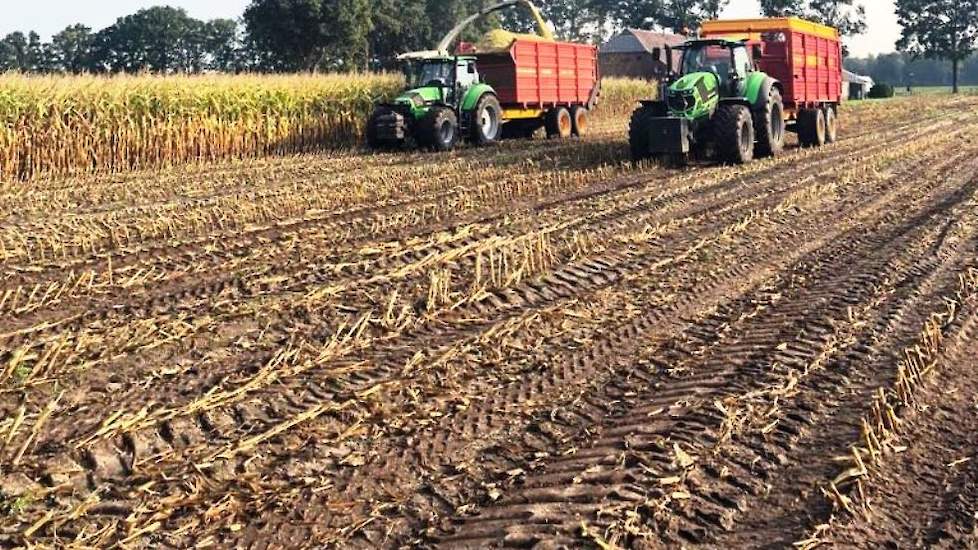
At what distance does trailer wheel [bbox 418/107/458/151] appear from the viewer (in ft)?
60.1

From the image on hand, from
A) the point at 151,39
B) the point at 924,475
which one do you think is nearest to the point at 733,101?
the point at 924,475

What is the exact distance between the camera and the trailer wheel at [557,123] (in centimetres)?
2303

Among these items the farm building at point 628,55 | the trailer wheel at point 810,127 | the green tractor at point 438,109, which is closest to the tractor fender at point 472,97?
the green tractor at point 438,109

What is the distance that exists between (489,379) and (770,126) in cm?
1202

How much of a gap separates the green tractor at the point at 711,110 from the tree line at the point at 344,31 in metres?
9.54

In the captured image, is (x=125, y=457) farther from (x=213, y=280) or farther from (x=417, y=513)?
(x=213, y=280)

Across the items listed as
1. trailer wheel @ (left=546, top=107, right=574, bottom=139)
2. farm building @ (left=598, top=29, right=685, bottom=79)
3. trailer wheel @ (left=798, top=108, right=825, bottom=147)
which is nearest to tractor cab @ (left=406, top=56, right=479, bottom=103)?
trailer wheel @ (left=546, top=107, right=574, bottom=139)

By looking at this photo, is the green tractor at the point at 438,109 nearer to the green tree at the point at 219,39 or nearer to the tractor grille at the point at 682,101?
the tractor grille at the point at 682,101

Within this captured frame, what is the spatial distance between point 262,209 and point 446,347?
5544 millimetres

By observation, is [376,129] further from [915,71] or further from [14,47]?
[915,71]

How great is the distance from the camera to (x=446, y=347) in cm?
579

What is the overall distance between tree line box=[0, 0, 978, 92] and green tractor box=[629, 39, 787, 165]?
954cm

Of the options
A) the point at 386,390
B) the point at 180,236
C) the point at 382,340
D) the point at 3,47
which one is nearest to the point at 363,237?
the point at 180,236

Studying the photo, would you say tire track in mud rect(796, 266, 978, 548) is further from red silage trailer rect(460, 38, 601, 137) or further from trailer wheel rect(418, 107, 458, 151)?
red silage trailer rect(460, 38, 601, 137)
